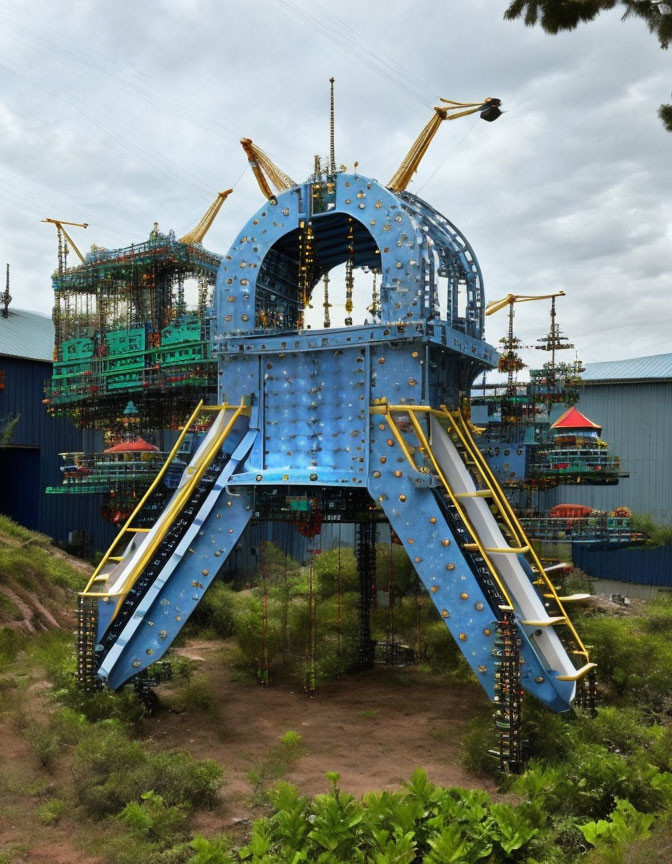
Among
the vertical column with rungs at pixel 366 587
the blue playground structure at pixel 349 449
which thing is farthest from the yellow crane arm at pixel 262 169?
the vertical column with rungs at pixel 366 587

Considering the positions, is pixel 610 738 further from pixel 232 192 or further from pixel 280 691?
pixel 232 192

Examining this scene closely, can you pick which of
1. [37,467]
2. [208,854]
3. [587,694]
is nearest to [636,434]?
[587,694]

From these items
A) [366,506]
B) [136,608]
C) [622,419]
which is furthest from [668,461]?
[136,608]

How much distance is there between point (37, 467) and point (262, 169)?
18257mm

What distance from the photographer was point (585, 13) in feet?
31.6

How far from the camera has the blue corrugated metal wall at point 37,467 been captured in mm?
30422

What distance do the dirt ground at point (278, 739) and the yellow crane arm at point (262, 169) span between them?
1127 cm

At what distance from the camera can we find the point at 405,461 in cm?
1452

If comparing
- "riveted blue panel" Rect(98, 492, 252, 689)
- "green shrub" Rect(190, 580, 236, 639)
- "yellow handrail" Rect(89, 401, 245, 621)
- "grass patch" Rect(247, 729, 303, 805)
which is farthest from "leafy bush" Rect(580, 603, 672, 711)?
"green shrub" Rect(190, 580, 236, 639)

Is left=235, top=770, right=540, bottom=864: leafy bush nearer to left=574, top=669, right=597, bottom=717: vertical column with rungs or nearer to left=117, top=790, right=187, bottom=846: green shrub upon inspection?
left=117, top=790, right=187, bottom=846: green shrub

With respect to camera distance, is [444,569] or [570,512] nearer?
[444,569]

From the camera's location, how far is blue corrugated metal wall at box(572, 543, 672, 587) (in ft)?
90.7

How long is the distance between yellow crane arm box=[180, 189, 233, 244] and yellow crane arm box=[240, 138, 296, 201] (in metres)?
3.99

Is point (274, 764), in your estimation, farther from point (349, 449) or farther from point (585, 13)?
point (585, 13)
